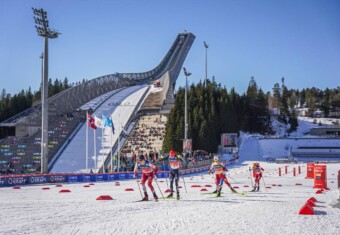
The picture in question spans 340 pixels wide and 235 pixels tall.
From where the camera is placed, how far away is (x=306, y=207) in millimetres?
10570

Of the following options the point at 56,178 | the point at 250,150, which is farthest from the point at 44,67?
the point at 250,150

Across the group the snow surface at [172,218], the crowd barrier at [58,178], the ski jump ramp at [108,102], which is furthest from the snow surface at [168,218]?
the ski jump ramp at [108,102]

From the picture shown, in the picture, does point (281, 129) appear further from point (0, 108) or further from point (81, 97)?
point (0, 108)

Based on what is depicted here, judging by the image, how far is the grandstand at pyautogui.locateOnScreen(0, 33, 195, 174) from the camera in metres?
44.0

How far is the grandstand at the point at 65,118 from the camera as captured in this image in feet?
144

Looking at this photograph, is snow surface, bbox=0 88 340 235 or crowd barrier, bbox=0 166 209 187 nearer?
snow surface, bbox=0 88 340 235

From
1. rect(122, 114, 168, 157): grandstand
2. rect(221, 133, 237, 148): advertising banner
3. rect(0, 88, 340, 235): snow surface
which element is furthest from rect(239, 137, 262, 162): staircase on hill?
rect(0, 88, 340, 235): snow surface

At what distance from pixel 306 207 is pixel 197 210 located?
2715 millimetres

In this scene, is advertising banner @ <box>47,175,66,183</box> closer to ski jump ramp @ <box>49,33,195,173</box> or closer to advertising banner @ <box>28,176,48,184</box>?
advertising banner @ <box>28,176,48,184</box>

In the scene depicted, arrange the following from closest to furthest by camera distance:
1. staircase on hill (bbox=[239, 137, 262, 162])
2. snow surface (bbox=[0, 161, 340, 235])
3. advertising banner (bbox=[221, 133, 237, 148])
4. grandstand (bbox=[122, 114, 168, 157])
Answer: snow surface (bbox=[0, 161, 340, 235])
advertising banner (bbox=[221, 133, 237, 148])
grandstand (bbox=[122, 114, 168, 157])
staircase on hill (bbox=[239, 137, 262, 162])

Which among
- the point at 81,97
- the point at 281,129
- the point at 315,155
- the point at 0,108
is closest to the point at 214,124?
the point at 315,155

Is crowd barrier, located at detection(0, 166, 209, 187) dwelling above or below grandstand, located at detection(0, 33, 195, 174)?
below

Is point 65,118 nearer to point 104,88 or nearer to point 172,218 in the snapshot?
point 104,88

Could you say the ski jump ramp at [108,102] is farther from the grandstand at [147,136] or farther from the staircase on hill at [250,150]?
the staircase on hill at [250,150]
